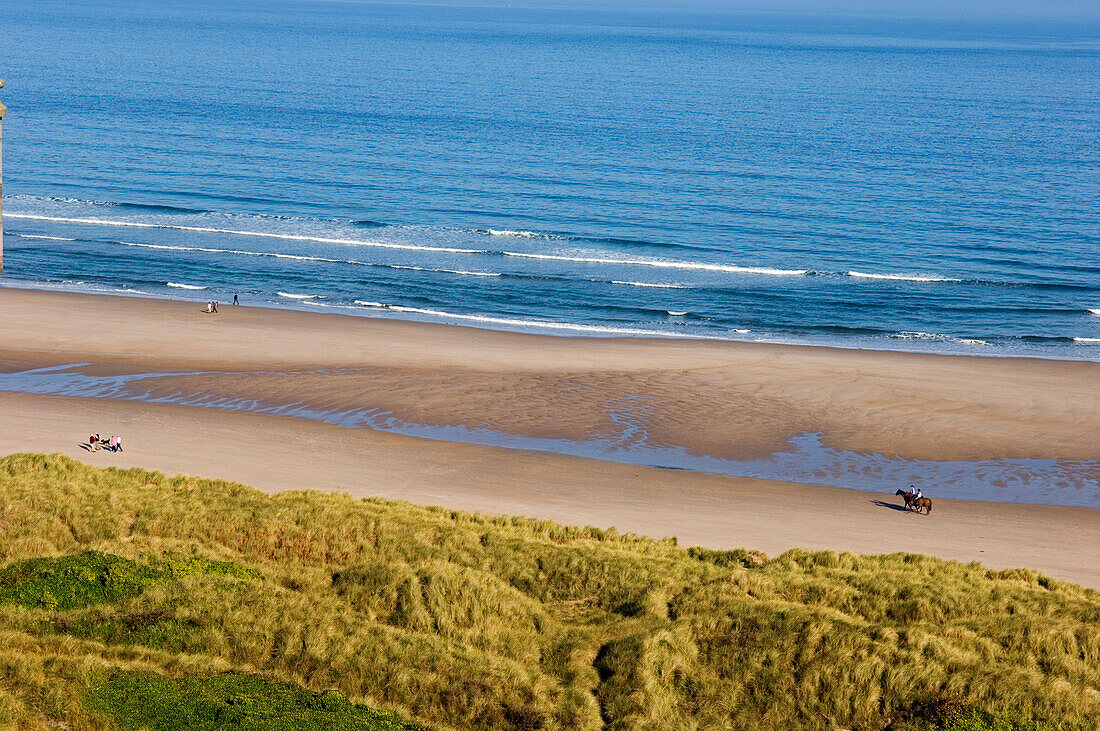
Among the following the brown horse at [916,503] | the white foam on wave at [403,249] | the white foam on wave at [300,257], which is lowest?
the brown horse at [916,503]

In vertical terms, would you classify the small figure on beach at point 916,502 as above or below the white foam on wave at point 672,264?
below

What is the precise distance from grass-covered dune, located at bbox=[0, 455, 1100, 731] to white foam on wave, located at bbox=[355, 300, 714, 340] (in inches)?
835

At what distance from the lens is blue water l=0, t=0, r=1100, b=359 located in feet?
137

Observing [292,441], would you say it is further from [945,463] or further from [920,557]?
[945,463]

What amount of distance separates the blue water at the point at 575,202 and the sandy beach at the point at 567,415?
170 inches

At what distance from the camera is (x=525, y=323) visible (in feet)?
128

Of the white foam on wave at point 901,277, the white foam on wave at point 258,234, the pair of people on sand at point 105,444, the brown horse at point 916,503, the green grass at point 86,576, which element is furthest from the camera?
the white foam on wave at point 258,234

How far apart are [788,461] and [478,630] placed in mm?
14153

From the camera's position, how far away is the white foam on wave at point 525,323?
3809 cm

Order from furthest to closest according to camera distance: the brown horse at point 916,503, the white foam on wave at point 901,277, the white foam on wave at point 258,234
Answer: the white foam on wave at point 258,234
the white foam on wave at point 901,277
the brown horse at point 916,503

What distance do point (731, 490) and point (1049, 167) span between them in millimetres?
54659

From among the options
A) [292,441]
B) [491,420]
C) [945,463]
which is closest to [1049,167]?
[945,463]

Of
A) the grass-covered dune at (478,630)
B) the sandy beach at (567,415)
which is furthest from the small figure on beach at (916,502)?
the grass-covered dune at (478,630)

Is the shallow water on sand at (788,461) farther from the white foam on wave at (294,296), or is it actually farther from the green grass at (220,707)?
the green grass at (220,707)
